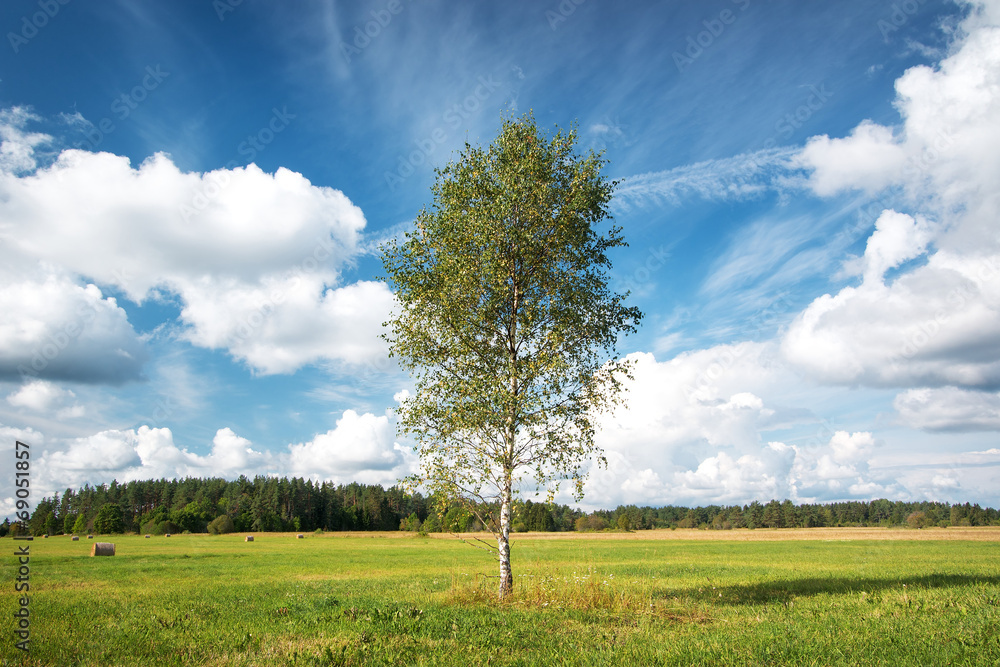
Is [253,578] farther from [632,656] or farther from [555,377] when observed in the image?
[632,656]

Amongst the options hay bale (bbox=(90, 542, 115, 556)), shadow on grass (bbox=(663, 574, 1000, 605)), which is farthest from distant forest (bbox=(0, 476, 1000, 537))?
shadow on grass (bbox=(663, 574, 1000, 605))

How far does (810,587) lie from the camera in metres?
18.6

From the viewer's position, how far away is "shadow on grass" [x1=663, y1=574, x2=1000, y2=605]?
16.0 meters

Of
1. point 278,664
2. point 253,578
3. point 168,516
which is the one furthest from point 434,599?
point 168,516

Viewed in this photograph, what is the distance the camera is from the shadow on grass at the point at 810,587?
1597cm

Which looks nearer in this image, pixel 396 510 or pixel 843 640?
pixel 843 640

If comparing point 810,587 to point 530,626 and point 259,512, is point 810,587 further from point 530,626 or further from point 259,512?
point 259,512

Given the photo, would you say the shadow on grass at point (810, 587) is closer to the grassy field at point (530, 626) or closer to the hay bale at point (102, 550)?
the grassy field at point (530, 626)

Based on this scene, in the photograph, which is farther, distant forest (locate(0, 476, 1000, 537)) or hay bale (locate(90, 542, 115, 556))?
distant forest (locate(0, 476, 1000, 537))

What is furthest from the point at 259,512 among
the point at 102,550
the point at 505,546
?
the point at 505,546

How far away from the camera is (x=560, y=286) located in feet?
54.7

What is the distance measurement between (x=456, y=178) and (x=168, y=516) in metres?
137

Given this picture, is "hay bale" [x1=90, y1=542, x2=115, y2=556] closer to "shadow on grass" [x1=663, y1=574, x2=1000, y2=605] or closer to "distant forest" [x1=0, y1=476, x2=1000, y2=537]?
"shadow on grass" [x1=663, y1=574, x2=1000, y2=605]

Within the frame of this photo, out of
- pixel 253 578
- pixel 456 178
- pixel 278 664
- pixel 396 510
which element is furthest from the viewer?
pixel 396 510
